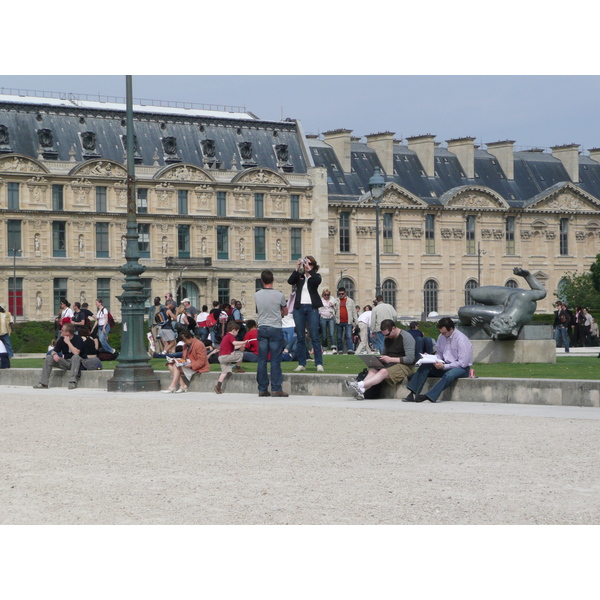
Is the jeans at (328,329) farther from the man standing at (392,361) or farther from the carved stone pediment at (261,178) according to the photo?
the carved stone pediment at (261,178)

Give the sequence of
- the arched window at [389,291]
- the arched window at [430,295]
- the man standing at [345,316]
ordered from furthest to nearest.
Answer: the arched window at [430,295] → the arched window at [389,291] → the man standing at [345,316]

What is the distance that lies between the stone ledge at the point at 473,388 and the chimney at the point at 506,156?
6972cm

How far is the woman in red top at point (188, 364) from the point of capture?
2095 centimetres

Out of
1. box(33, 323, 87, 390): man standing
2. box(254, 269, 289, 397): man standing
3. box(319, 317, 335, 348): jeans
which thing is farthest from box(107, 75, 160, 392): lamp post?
box(319, 317, 335, 348): jeans

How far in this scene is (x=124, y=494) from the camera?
30.0ft

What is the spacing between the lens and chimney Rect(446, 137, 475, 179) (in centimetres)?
8694

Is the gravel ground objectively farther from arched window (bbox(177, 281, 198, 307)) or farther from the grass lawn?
arched window (bbox(177, 281, 198, 307))

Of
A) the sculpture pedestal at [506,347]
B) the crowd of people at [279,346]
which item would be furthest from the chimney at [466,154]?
the sculpture pedestal at [506,347]

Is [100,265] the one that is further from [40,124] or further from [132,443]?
[132,443]

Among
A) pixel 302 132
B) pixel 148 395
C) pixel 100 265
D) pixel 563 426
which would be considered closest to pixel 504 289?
pixel 148 395

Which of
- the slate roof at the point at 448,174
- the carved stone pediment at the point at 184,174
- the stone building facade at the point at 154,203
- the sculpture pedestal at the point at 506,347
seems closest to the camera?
the sculpture pedestal at the point at 506,347

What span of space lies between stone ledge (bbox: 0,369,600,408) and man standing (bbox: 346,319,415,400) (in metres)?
0.40

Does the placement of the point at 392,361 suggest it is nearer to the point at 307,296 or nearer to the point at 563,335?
the point at 307,296

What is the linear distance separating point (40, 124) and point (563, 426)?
62.4m
